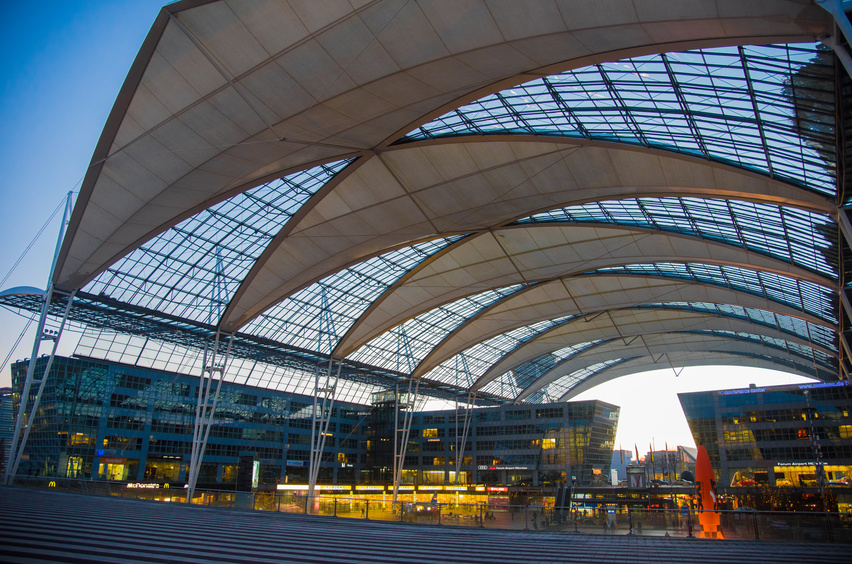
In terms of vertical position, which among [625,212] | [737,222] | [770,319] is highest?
[625,212]

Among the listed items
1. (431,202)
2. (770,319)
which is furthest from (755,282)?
(431,202)

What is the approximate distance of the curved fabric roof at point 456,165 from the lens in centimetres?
1919

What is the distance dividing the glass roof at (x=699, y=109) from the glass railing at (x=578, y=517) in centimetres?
1333

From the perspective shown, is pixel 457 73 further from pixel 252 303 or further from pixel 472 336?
pixel 472 336

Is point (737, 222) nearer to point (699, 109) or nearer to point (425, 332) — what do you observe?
point (699, 109)

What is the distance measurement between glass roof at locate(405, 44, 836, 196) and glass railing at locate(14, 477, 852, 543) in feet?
43.7

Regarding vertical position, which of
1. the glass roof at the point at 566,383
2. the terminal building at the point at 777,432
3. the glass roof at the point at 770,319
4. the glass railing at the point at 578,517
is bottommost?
the glass railing at the point at 578,517

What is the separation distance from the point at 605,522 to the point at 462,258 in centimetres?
2641

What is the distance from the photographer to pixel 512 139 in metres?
28.2

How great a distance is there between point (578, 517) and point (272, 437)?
66717 millimetres

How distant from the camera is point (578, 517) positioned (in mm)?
21391

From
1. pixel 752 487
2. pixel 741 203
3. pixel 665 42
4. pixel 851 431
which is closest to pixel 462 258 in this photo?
pixel 741 203

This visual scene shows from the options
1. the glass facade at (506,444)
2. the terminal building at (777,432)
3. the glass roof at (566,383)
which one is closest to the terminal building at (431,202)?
the terminal building at (777,432)

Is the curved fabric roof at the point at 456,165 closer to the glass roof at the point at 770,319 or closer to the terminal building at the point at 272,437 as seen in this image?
the glass roof at the point at 770,319
